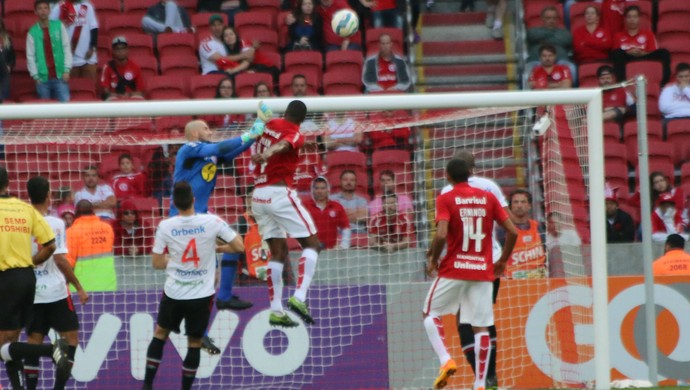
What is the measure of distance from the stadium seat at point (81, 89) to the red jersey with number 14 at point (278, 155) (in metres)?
6.47

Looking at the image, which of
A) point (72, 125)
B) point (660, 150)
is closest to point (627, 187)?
point (660, 150)

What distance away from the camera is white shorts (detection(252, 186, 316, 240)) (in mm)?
10570

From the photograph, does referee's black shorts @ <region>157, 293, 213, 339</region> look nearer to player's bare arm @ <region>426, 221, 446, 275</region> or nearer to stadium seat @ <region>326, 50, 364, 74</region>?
player's bare arm @ <region>426, 221, 446, 275</region>

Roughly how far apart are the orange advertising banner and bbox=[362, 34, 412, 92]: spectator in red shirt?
4452 millimetres

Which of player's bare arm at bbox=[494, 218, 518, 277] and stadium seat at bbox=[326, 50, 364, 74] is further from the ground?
stadium seat at bbox=[326, 50, 364, 74]

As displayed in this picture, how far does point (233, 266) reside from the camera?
11.4 metres

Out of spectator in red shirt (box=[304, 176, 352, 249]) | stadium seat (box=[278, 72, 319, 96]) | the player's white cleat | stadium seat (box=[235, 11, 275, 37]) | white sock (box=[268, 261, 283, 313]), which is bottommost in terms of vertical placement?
white sock (box=[268, 261, 283, 313])

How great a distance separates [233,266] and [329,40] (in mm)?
6133

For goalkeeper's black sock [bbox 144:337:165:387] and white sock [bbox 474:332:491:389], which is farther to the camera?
goalkeeper's black sock [bbox 144:337:165:387]

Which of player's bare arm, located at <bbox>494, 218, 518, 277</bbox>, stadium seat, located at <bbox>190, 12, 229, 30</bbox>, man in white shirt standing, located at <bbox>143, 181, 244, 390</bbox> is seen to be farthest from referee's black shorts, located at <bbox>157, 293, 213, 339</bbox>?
stadium seat, located at <bbox>190, 12, 229, 30</bbox>

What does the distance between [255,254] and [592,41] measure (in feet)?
21.1

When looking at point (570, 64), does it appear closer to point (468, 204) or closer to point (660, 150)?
point (660, 150)

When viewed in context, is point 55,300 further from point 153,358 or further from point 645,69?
point 645,69

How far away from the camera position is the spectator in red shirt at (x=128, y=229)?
1248cm
